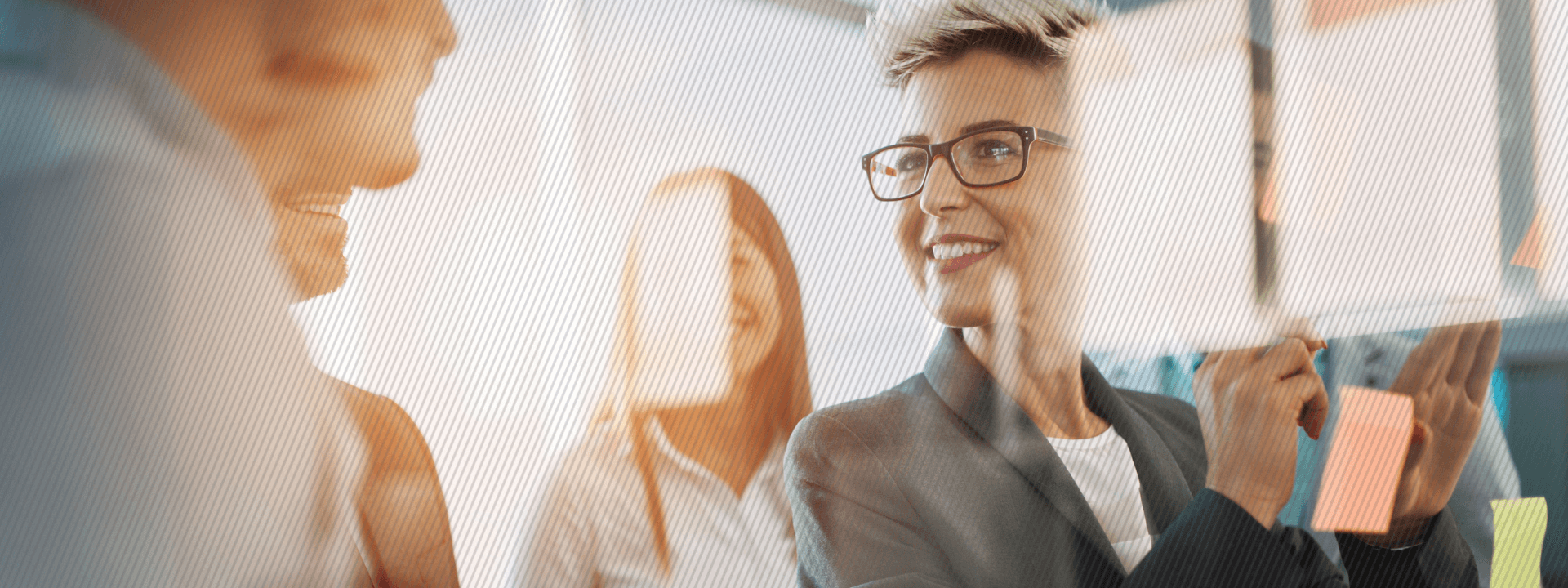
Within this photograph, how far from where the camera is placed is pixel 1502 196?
82 cm

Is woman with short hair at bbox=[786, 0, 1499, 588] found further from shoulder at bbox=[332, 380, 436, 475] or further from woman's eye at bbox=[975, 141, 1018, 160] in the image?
shoulder at bbox=[332, 380, 436, 475]

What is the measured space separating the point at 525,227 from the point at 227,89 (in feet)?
1.07

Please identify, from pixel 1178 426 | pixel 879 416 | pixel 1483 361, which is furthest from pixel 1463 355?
pixel 879 416

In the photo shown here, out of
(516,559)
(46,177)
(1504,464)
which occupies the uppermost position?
(1504,464)

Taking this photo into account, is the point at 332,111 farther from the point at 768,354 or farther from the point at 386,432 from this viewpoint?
the point at 768,354

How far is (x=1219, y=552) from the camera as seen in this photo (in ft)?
2.38

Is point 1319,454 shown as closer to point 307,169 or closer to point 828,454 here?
point 828,454

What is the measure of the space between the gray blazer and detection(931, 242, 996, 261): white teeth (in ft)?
0.22

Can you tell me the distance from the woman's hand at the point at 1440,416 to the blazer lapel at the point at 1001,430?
0.29m

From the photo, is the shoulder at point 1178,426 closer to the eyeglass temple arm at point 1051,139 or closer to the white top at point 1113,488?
the white top at point 1113,488

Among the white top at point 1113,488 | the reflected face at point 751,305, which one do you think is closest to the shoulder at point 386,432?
the reflected face at point 751,305

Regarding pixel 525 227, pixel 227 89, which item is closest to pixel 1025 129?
pixel 525 227

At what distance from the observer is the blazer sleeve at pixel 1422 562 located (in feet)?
2.64

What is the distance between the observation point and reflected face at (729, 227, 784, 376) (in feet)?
2.47
